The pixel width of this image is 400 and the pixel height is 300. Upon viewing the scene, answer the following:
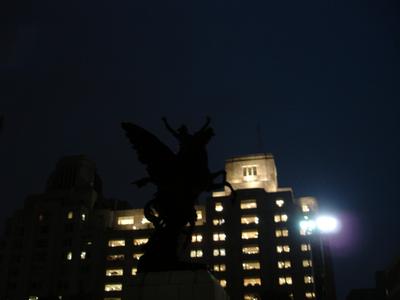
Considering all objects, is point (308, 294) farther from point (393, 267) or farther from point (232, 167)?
point (232, 167)

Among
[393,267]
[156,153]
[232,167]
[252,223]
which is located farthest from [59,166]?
[156,153]

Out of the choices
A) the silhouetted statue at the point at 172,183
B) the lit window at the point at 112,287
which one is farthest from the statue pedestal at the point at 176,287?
the lit window at the point at 112,287

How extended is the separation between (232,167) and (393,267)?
4697cm

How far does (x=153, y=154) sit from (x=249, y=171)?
4198 inches

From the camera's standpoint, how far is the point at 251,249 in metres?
102

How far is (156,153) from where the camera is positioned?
17969 mm

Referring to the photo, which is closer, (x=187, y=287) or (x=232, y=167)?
(x=187, y=287)

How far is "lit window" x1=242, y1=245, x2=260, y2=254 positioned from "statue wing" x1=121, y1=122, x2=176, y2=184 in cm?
8759

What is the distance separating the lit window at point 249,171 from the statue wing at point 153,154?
10549cm

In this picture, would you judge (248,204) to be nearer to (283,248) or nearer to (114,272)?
(283,248)

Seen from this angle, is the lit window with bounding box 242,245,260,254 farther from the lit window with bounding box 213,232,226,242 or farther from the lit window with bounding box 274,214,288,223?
the lit window with bounding box 274,214,288,223

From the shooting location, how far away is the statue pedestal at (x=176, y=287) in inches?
564

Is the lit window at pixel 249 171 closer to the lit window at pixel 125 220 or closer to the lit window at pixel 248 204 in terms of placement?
the lit window at pixel 248 204

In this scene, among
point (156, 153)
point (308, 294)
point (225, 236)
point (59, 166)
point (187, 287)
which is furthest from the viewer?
point (59, 166)
